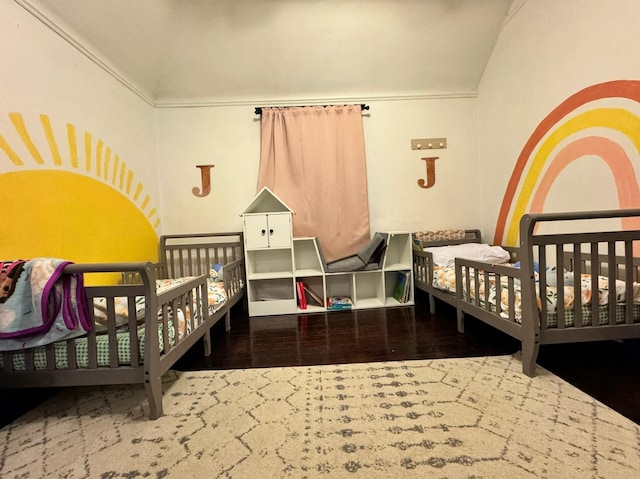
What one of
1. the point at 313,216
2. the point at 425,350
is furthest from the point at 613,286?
the point at 313,216

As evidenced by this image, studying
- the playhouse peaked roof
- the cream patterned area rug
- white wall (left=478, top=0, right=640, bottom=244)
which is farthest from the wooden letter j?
the cream patterned area rug

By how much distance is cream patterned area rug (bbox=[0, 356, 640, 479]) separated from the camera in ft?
3.47

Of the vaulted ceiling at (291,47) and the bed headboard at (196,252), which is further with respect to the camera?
the bed headboard at (196,252)

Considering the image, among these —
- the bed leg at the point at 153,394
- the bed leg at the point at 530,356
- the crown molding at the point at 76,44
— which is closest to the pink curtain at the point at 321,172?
the crown molding at the point at 76,44

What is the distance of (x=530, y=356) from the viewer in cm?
158

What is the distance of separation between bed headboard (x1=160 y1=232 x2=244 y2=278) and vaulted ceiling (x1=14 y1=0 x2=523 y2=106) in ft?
4.87

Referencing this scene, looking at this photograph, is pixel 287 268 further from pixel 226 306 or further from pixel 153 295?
pixel 153 295

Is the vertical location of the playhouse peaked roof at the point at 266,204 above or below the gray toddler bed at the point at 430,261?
above

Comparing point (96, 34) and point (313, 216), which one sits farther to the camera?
point (313, 216)

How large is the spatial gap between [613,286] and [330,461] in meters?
1.65

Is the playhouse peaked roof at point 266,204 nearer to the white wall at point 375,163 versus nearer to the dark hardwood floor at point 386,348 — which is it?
the white wall at point 375,163

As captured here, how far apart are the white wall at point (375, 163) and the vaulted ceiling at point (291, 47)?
0.59ft

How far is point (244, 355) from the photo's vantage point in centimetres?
211

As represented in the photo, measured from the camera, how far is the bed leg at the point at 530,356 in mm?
1570
